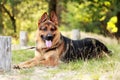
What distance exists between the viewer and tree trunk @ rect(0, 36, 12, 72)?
31.0ft

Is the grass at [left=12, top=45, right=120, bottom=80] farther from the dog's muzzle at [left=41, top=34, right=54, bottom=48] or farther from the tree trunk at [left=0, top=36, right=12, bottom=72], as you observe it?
the dog's muzzle at [left=41, top=34, right=54, bottom=48]

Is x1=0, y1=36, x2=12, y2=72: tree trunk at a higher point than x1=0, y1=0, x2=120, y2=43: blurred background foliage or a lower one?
higher

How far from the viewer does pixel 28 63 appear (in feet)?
35.9

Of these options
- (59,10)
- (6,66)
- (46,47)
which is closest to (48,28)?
(46,47)

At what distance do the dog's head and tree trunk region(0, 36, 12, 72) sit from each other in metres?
1.57

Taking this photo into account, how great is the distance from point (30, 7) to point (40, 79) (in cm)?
2042

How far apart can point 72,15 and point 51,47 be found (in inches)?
592

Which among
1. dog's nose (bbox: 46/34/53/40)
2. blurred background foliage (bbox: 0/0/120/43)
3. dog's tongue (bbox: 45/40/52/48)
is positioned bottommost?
blurred background foliage (bbox: 0/0/120/43)

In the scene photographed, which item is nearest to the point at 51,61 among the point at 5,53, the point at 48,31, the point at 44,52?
the point at 44,52

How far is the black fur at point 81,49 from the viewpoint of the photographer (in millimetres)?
11641

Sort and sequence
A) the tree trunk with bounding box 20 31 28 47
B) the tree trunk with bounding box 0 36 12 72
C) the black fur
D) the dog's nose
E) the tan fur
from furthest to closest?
the tree trunk with bounding box 20 31 28 47 → the black fur → the tan fur → the dog's nose → the tree trunk with bounding box 0 36 12 72

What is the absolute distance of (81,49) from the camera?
12.0 meters

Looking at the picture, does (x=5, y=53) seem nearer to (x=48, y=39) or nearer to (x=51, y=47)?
(x=48, y=39)

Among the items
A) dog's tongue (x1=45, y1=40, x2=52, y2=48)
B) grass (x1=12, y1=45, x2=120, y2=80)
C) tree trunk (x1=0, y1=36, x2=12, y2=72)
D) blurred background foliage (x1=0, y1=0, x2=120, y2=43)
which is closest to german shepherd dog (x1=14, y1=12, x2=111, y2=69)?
dog's tongue (x1=45, y1=40, x2=52, y2=48)
